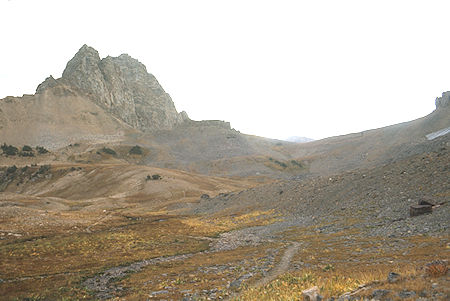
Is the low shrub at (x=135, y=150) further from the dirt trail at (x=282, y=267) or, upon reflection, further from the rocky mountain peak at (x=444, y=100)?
the rocky mountain peak at (x=444, y=100)

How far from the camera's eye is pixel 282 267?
2061 cm

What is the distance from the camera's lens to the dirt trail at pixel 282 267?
17.8 metres

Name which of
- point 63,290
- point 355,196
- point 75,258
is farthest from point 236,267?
point 355,196

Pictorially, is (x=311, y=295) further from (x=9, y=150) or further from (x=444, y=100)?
(x=444, y=100)

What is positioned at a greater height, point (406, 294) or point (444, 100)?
point (444, 100)

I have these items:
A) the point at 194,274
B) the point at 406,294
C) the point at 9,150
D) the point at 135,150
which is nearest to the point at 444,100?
the point at 135,150

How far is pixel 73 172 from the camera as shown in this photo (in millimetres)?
125438

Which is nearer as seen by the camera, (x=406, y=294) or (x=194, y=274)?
(x=406, y=294)

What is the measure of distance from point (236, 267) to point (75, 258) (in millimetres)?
17328

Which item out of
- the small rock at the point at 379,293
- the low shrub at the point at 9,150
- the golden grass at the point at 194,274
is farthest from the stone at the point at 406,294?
the low shrub at the point at 9,150

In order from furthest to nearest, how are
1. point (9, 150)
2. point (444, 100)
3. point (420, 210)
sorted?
point (444, 100) → point (9, 150) → point (420, 210)

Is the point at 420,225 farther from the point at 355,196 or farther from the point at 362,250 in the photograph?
the point at 355,196

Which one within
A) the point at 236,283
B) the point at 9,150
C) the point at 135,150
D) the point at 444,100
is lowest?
the point at 236,283

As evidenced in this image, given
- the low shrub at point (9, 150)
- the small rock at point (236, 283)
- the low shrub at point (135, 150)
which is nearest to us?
the small rock at point (236, 283)
